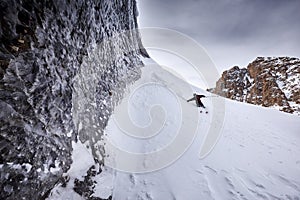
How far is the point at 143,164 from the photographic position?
462cm

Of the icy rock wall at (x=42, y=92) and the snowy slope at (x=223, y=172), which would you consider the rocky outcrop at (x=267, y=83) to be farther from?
the icy rock wall at (x=42, y=92)

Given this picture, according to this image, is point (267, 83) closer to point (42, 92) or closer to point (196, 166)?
point (196, 166)

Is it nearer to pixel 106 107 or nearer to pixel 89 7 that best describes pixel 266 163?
pixel 106 107

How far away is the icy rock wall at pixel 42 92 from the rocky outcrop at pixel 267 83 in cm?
6616

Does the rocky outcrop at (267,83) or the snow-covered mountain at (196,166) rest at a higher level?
the rocky outcrop at (267,83)

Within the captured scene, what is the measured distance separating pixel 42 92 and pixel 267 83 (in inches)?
3343

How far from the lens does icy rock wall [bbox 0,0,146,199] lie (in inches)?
72.0

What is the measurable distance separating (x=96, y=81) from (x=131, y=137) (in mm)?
2414

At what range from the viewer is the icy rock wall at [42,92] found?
1.83 metres

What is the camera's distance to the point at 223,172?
415 cm

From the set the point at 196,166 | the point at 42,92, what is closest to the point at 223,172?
the point at 196,166

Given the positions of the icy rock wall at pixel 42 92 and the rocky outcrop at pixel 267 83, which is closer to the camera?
the icy rock wall at pixel 42 92

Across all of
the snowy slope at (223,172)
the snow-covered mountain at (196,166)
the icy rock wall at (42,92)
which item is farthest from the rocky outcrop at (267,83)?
the icy rock wall at (42,92)

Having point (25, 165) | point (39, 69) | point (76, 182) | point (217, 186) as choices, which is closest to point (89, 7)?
point (39, 69)
